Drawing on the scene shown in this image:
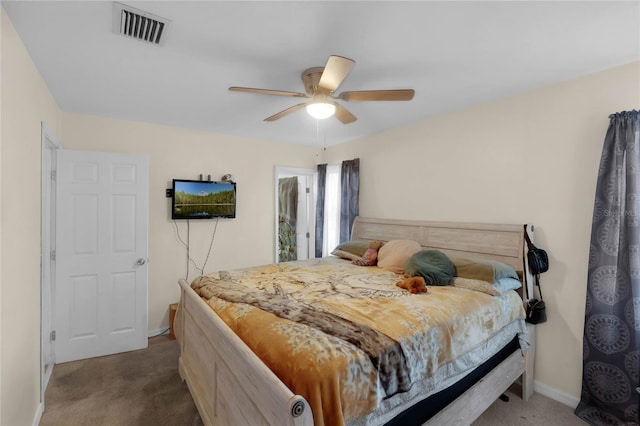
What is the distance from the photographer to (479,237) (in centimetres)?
289

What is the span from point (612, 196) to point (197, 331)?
318cm

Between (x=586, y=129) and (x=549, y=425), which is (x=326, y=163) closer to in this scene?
(x=586, y=129)

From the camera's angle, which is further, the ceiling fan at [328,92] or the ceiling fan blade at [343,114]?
the ceiling fan blade at [343,114]

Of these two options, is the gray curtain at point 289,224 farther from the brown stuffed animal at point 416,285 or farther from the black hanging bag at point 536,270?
the black hanging bag at point 536,270

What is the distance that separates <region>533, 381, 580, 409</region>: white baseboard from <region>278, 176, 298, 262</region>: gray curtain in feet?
12.7

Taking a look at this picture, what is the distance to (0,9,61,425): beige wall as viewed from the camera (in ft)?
5.12

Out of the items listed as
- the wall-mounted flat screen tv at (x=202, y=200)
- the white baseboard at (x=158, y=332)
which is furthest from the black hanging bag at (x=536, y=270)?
Result: the white baseboard at (x=158, y=332)

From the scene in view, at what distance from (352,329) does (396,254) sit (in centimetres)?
170

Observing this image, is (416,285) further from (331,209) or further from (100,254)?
(100,254)

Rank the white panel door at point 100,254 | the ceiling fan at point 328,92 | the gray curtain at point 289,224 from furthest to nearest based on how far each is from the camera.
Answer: the gray curtain at point 289,224, the white panel door at point 100,254, the ceiling fan at point 328,92

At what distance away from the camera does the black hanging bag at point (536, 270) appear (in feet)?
8.04

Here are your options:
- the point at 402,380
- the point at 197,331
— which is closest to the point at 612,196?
the point at 402,380

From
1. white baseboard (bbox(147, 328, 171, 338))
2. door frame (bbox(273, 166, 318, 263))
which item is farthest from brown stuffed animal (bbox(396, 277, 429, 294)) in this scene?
white baseboard (bbox(147, 328, 171, 338))

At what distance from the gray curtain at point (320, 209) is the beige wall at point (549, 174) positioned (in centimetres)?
194
